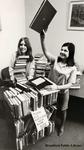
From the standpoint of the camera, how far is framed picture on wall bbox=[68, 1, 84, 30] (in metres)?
2.17

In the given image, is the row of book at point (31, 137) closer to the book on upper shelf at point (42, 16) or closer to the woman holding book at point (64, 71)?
the woman holding book at point (64, 71)

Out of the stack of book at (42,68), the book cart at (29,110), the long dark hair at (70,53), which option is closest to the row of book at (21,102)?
the book cart at (29,110)

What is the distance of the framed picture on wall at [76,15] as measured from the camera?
217 cm

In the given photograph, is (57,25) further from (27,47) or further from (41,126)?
(41,126)

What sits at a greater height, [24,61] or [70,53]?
[70,53]

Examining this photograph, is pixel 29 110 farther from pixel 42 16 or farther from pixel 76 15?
pixel 76 15

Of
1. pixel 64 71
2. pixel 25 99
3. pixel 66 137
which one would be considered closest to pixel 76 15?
pixel 64 71

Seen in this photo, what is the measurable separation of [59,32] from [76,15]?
374mm

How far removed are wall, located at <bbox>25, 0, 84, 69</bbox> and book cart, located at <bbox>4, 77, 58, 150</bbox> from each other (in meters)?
1.17

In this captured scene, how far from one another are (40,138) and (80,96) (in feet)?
2.30

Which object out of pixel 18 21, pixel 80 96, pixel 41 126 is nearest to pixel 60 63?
pixel 80 96

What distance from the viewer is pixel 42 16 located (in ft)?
5.11

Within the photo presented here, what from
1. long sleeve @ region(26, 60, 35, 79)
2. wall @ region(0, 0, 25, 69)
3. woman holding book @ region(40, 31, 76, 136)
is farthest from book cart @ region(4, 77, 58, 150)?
wall @ region(0, 0, 25, 69)

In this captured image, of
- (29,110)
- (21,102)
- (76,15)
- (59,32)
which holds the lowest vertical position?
(29,110)
